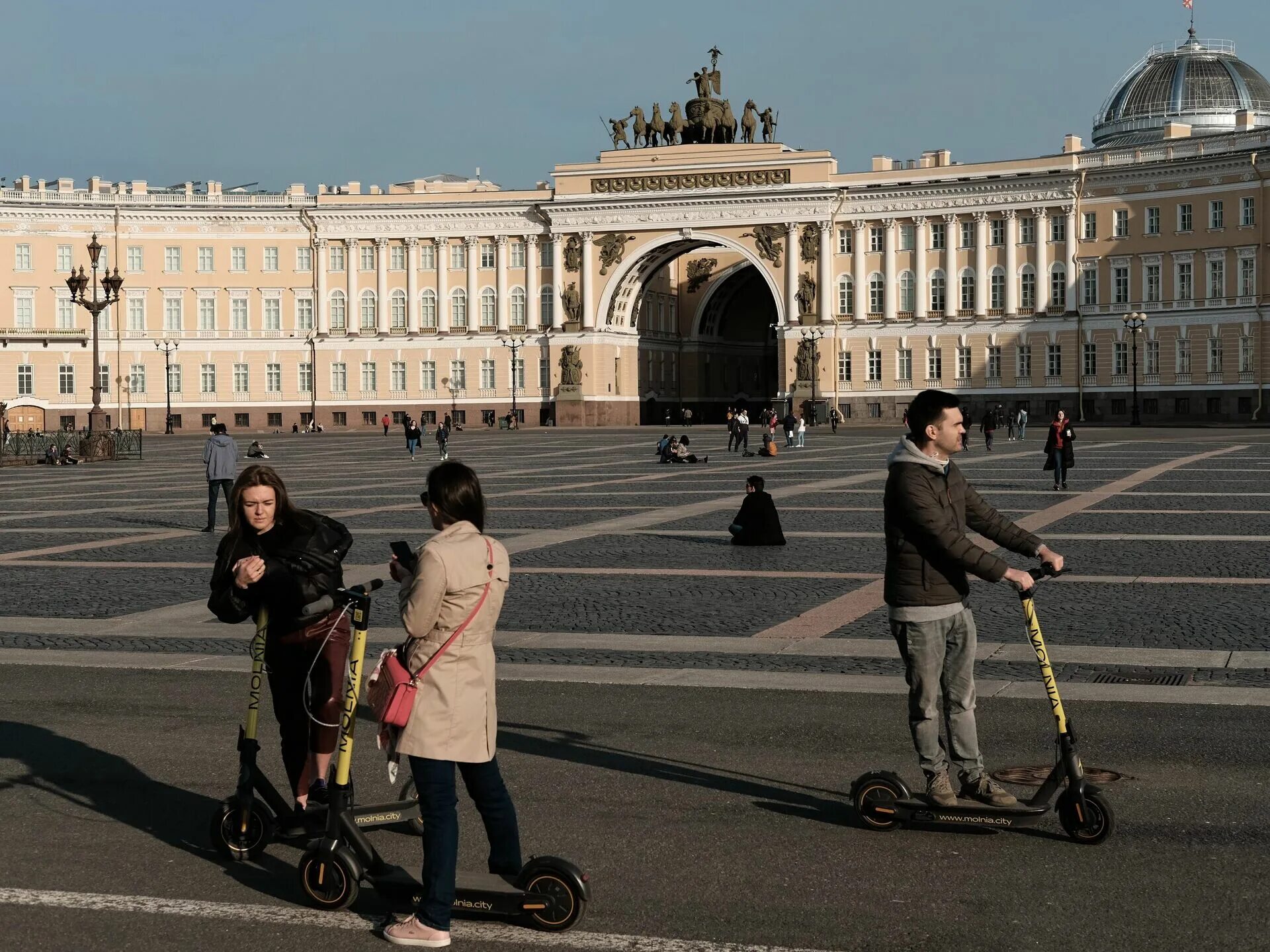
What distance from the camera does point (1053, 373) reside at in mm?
86062

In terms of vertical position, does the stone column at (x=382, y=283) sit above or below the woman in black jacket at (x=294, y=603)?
above

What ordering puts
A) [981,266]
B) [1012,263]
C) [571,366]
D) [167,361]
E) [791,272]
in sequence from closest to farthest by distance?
[1012,263] < [981,266] < [791,272] < [571,366] < [167,361]

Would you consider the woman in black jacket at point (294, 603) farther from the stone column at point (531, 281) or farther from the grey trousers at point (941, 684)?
the stone column at point (531, 281)

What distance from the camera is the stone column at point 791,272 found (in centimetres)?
8994

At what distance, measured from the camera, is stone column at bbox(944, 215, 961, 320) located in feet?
287

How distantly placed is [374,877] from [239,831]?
83cm

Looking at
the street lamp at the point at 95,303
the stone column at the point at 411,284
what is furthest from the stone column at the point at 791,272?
the street lamp at the point at 95,303

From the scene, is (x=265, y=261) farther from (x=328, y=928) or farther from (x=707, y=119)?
(x=328, y=928)

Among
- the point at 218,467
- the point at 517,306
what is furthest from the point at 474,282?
the point at 218,467

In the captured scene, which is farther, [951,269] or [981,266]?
[951,269]

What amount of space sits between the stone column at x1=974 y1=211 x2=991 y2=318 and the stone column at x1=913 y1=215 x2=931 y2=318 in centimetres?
270

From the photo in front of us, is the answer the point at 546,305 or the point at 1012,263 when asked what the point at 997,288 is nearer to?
the point at 1012,263

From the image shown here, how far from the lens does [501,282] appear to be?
95.2 meters

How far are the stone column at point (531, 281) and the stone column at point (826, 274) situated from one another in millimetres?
16231
